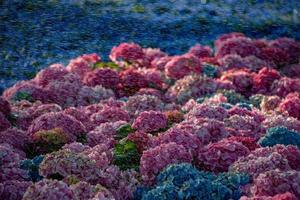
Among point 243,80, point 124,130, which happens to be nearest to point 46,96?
point 124,130

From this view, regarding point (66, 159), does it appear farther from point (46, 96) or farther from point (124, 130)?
point (46, 96)

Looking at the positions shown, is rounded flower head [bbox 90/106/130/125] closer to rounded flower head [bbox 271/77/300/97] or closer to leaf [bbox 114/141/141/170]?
leaf [bbox 114/141/141/170]

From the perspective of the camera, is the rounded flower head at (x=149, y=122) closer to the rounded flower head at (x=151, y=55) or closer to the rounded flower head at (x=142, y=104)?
the rounded flower head at (x=142, y=104)

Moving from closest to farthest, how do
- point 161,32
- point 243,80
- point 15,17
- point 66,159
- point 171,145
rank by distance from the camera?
point 66,159, point 171,145, point 243,80, point 15,17, point 161,32

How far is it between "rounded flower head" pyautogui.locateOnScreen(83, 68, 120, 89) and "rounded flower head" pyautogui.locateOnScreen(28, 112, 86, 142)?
1.75 m

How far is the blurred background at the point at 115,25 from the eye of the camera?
8.55 metres

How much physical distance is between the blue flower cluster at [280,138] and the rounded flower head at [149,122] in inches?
30.9

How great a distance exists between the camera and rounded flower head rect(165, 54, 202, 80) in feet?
24.4

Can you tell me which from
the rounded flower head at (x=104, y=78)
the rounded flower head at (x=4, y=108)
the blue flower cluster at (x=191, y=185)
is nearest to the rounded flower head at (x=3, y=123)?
the rounded flower head at (x=4, y=108)

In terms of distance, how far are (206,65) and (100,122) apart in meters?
2.54

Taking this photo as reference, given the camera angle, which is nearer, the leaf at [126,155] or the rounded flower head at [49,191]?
the rounded flower head at [49,191]

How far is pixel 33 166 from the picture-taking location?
14.4 ft

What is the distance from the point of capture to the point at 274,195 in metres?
3.86

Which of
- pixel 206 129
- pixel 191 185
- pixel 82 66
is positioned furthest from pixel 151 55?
pixel 191 185
